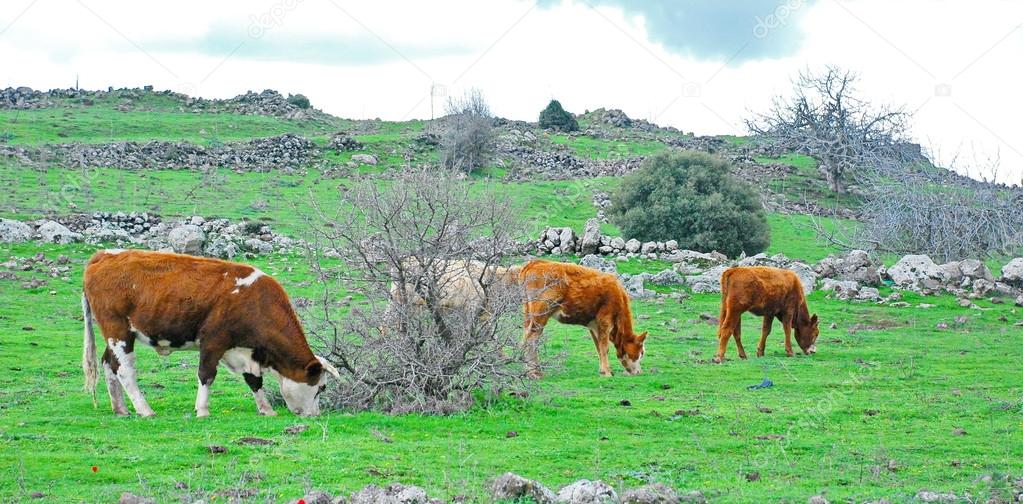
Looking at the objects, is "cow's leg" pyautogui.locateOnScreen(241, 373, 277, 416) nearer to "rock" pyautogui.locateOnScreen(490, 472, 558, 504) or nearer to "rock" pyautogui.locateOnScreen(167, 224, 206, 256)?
"rock" pyautogui.locateOnScreen(490, 472, 558, 504)

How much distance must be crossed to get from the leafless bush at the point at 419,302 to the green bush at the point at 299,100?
58821mm

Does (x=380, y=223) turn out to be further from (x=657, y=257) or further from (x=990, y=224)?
(x=990, y=224)

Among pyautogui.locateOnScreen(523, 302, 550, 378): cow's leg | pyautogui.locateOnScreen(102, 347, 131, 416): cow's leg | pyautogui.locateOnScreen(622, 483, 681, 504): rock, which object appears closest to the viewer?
pyautogui.locateOnScreen(622, 483, 681, 504): rock

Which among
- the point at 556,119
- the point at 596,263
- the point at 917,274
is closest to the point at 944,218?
the point at 917,274

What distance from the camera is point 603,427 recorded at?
12891 mm

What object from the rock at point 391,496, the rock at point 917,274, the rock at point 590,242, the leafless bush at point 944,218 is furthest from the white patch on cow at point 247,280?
the leafless bush at point 944,218

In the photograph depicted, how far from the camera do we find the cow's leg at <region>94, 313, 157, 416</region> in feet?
42.6

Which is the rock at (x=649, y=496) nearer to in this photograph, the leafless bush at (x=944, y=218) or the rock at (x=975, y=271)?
the rock at (x=975, y=271)

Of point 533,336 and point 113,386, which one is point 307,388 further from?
point 533,336

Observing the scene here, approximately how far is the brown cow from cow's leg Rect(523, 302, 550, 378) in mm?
4140

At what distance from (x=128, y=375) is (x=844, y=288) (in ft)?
68.2

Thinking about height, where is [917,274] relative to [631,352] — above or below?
above

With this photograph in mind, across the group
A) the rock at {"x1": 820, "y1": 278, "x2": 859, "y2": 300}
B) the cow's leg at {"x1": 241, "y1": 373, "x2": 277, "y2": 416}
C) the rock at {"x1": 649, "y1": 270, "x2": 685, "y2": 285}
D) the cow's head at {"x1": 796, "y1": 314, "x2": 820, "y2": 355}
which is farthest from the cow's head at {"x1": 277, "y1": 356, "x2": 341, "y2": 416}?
the rock at {"x1": 820, "y1": 278, "x2": 859, "y2": 300}

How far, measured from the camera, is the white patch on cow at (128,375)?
1298 cm
